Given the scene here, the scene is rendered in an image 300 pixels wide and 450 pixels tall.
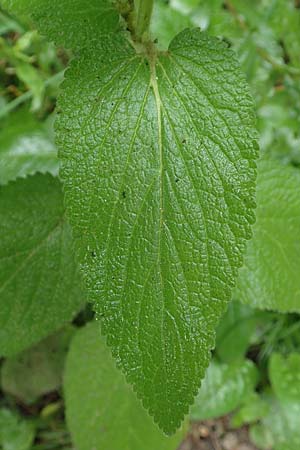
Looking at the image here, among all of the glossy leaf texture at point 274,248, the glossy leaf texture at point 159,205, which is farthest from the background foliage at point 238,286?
the glossy leaf texture at point 159,205

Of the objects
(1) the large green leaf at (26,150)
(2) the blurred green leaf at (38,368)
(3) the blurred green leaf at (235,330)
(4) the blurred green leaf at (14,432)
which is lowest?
(4) the blurred green leaf at (14,432)

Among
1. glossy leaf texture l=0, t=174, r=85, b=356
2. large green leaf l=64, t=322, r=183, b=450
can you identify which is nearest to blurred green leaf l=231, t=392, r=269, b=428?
large green leaf l=64, t=322, r=183, b=450

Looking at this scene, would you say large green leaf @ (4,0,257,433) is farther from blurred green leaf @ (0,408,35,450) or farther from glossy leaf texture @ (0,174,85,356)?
blurred green leaf @ (0,408,35,450)

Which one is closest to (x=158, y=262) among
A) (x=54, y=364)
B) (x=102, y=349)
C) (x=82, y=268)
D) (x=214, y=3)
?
(x=82, y=268)

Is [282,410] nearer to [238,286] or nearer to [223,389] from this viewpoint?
[223,389]

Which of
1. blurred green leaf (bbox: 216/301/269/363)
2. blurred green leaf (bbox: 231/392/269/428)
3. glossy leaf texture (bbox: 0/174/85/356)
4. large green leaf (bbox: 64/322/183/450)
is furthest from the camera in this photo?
blurred green leaf (bbox: 231/392/269/428)

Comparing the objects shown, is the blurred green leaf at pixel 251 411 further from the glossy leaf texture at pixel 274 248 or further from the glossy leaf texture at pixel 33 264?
the glossy leaf texture at pixel 33 264
